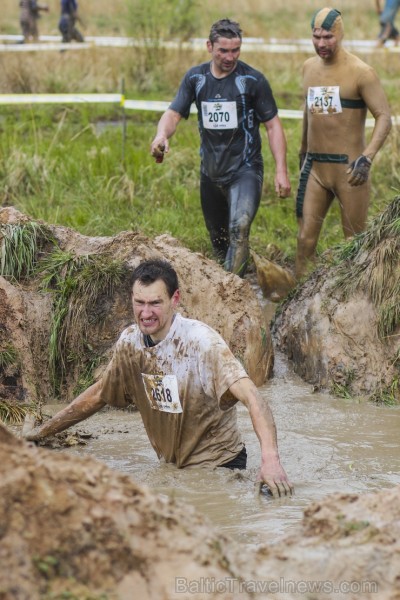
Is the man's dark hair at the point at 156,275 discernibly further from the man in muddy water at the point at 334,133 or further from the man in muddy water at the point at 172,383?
the man in muddy water at the point at 334,133

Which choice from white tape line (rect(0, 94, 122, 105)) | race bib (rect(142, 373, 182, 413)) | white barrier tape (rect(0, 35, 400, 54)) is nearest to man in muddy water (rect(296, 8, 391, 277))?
race bib (rect(142, 373, 182, 413))

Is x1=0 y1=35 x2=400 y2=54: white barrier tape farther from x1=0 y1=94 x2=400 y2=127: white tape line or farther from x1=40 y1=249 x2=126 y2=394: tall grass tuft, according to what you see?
x1=40 y1=249 x2=126 y2=394: tall grass tuft

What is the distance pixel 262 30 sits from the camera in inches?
845

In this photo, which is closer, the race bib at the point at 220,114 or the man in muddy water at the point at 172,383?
the man in muddy water at the point at 172,383

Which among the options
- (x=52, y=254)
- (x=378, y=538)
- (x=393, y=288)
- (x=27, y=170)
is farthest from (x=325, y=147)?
(x=378, y=538)

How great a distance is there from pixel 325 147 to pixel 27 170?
3.71m

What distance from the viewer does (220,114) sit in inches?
375

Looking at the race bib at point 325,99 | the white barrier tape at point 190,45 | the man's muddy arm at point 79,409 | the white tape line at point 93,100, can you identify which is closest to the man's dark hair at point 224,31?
the race bib at point 325,99

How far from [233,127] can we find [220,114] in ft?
0.49

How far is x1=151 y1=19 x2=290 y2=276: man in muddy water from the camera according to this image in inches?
371

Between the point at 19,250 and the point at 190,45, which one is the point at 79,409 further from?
the point at 190,45

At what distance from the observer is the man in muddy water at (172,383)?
20.1 ft

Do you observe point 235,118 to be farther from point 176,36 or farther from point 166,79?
point 176,36

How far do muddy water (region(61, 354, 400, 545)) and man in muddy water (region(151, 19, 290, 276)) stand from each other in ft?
3.88
